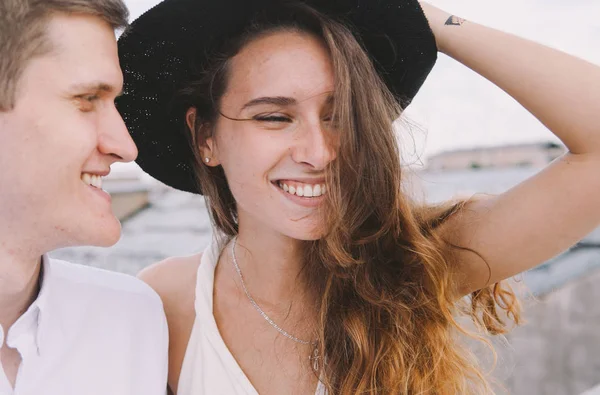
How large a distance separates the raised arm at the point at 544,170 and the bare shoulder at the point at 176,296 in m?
1.01

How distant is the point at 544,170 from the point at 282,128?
0.75m

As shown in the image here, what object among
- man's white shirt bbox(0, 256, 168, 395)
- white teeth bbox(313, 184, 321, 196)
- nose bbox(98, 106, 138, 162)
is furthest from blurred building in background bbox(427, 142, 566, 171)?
nose bbox(98, 106, 138, 162)

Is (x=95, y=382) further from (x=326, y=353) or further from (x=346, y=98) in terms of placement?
(x=346, y=98)

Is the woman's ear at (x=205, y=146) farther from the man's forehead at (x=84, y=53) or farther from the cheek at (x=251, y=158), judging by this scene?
the man's forehead at (x=84, y=53)

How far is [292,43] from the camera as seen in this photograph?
1793 millimetres

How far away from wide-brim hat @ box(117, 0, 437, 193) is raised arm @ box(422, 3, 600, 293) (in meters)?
0.12

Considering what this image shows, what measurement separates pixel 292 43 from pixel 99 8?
561 mm

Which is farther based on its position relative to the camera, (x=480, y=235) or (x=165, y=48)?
(x=165, y=48)

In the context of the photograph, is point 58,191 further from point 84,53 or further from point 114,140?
point 84,53

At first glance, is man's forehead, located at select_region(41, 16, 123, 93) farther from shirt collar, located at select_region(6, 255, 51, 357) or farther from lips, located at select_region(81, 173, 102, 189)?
shirt collar, located at select_region(6, 255, 51, 357)

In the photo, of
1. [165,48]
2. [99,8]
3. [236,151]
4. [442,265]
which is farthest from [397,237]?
[99,8]

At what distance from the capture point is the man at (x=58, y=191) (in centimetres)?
140

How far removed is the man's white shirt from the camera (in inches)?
60.6

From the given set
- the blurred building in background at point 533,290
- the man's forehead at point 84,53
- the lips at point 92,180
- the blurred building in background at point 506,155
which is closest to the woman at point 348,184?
the blurred building in background at point 533,290
